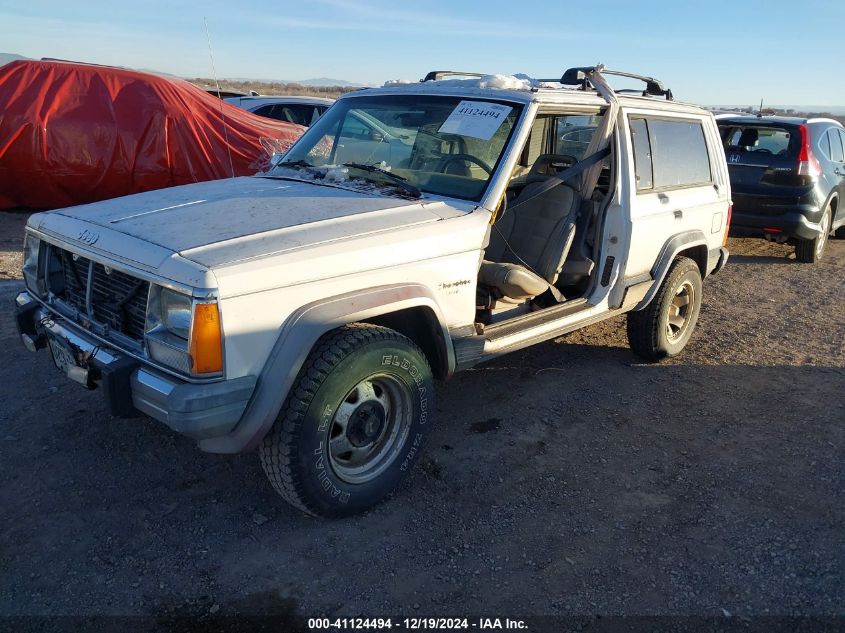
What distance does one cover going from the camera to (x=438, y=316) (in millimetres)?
3279

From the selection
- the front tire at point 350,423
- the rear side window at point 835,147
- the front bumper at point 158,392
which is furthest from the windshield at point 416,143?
the rear side window at point 835,147

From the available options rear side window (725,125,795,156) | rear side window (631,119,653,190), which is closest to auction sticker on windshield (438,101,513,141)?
rear side window (631,119,653,190)

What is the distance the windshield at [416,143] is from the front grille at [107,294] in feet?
4.61

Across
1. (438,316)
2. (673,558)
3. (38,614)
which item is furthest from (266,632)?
(673,558)

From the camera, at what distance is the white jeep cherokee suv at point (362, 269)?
268 centimetres

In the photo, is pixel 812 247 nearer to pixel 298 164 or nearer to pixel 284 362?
pixel 298 164

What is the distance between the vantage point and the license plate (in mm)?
3029

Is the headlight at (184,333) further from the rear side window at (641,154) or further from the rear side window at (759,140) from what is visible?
the rear side window at (759,140)

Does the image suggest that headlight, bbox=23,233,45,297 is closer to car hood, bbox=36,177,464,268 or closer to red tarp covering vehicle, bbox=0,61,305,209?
car hood, bbox=36,177,464,268

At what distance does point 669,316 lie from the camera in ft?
17.4

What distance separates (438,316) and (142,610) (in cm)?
177

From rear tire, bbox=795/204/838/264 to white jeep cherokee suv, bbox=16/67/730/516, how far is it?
499cm

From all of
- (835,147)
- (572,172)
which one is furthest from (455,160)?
(835,147)

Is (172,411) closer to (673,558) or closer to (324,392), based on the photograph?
(324,392)
